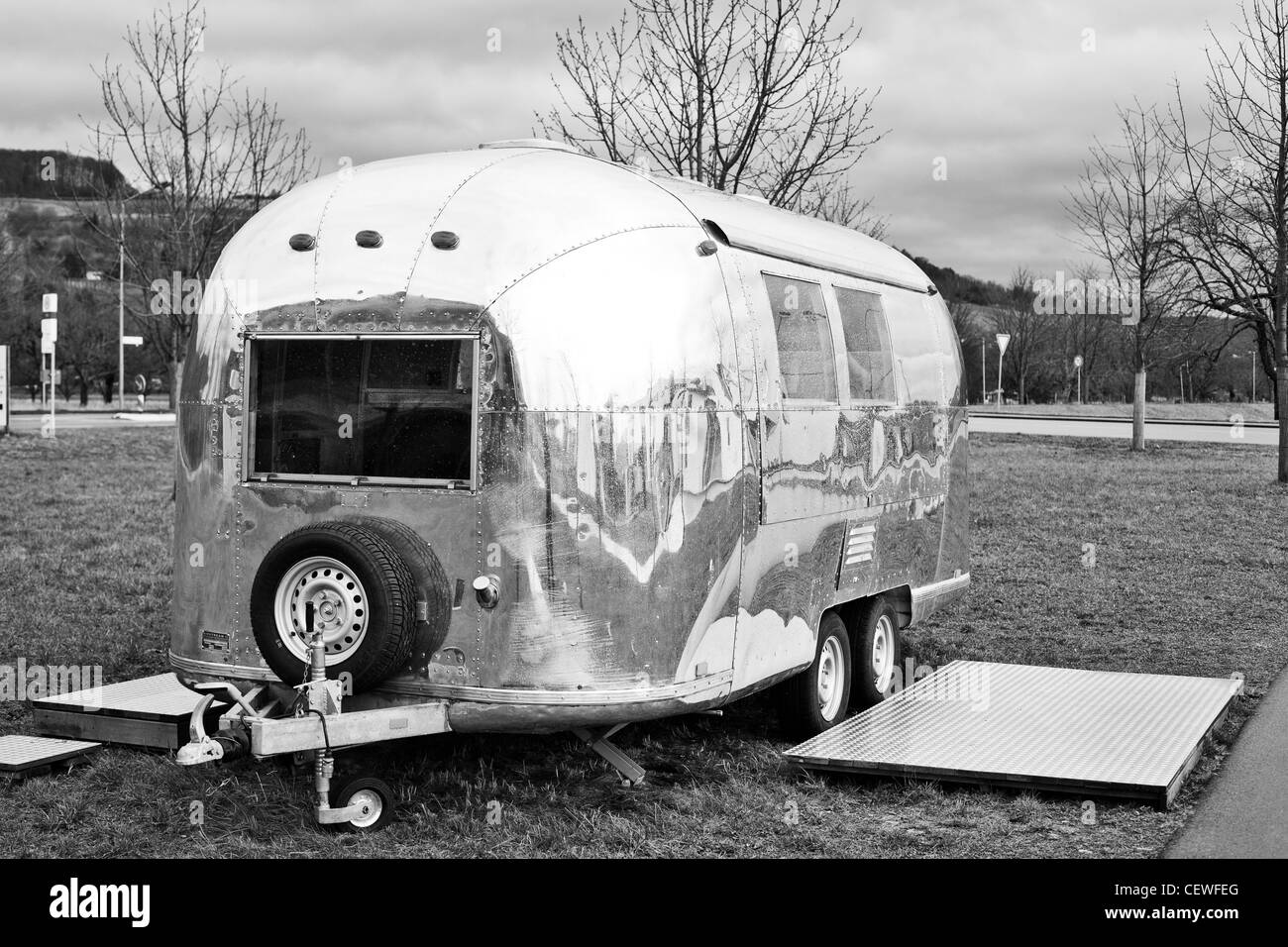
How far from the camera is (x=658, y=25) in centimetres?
1252

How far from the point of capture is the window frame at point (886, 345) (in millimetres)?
7379

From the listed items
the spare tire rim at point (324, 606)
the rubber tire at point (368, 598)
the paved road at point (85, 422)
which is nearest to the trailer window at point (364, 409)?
the rubber tire at point (368, 598)

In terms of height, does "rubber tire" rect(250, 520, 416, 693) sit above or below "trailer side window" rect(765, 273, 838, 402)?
below

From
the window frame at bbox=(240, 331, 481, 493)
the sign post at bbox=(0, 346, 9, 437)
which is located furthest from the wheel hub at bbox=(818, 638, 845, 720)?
the sign post at bbox=(0, 346, 9, 437)

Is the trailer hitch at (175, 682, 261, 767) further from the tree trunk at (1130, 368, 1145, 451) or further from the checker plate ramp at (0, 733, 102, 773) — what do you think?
the tree trunk at (1130, 368, 1145, 451)

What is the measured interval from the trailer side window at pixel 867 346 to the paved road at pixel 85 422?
24608 mm

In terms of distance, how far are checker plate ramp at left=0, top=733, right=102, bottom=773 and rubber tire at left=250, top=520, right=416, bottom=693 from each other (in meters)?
1.75

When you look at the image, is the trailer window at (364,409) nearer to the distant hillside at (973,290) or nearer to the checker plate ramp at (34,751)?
the checker plate ramp at (34,751)

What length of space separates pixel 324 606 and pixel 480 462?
88cm

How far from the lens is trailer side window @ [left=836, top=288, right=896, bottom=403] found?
24.5ft

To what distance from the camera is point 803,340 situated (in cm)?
688

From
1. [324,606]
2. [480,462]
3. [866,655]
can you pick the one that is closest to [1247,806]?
[866,655]
